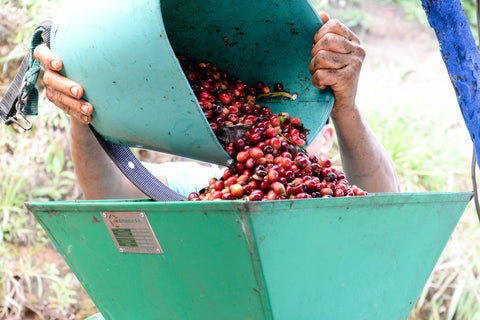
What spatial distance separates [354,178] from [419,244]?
923 millimetres

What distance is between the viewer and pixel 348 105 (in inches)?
70.0

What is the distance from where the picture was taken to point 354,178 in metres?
2.17

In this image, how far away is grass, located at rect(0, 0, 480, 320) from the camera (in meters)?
3.17

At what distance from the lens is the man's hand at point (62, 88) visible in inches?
53.6

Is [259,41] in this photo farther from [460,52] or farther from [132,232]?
[132,232]

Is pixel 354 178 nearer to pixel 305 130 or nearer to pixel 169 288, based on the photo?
pixel 305 130

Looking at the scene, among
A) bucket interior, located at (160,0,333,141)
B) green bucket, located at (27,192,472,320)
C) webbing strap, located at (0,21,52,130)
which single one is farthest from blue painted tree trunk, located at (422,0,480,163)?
webbing strap, located at (0,21,52,130)

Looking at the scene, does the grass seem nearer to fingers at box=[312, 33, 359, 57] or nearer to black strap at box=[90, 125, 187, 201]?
black strap at box=[90, 125, 187, 201]

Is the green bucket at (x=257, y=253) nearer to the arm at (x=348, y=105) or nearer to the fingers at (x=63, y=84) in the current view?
the fingers at (x=63, y=84)

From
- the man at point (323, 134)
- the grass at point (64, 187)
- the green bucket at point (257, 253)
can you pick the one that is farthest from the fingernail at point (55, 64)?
the grass at point (64, 187)

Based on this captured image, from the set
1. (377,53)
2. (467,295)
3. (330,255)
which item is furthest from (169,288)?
(377,53)

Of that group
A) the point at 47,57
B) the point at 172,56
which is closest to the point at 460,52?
the point at 172,56

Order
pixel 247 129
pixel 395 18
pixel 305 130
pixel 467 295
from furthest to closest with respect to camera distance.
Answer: pixel 395 18
pixel 467 295
pixel 305 130
pixel 247 129

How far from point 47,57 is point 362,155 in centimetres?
127
